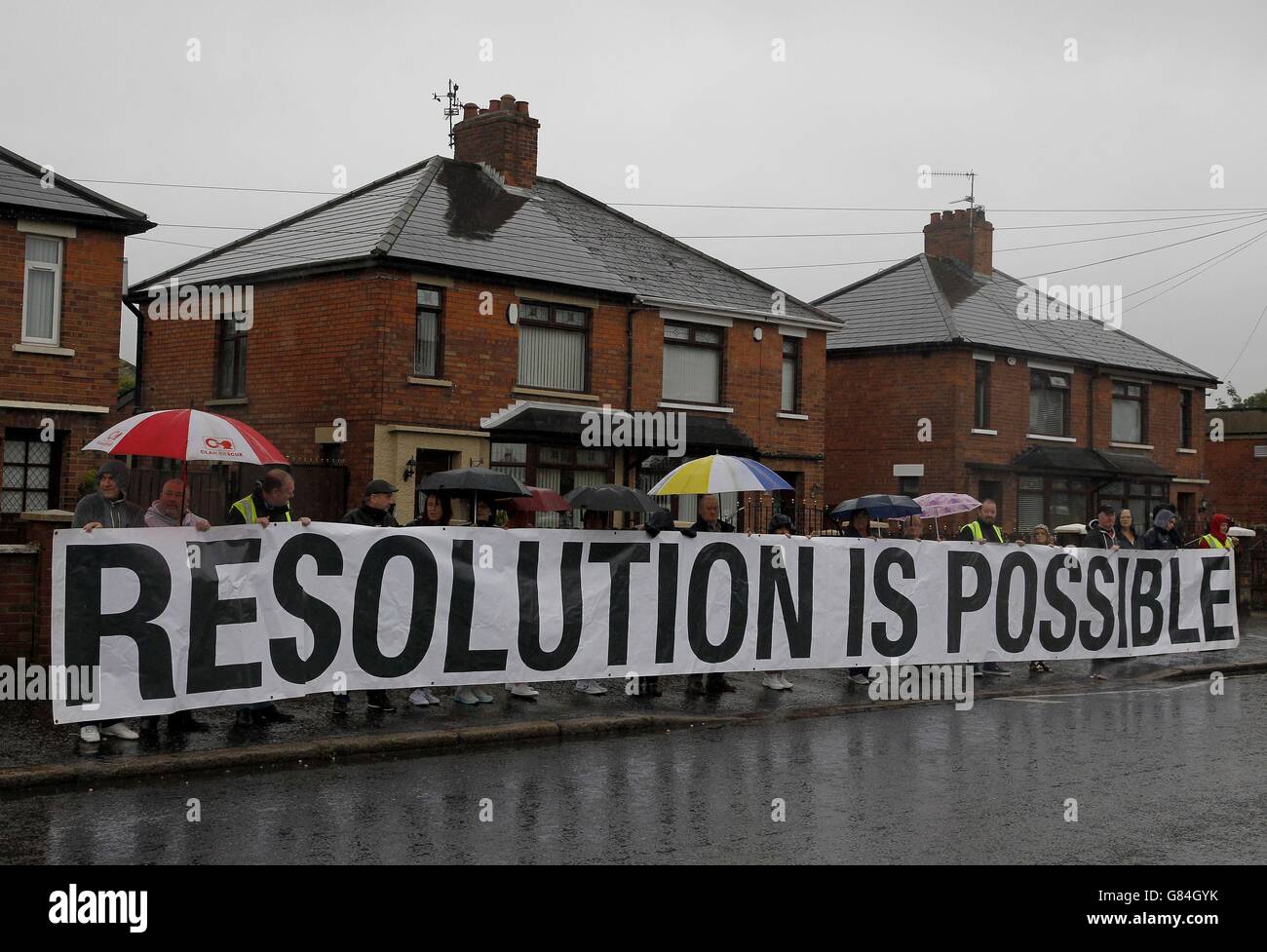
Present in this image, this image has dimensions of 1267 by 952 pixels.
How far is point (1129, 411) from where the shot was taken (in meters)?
39.4

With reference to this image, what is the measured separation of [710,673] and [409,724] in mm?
3777

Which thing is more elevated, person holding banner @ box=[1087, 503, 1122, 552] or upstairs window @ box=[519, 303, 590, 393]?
upstairs window @ box=[519, 303, 590, 393]

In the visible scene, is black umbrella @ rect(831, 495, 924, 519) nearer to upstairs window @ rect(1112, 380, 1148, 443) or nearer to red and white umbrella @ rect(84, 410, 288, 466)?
red and white umbrella @ rect(84, 410, 288, 466)

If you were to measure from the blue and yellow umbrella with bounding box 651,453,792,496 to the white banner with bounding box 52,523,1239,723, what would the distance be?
0.57 metres

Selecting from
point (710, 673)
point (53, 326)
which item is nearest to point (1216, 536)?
point (710, 673)

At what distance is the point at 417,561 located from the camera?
38.5 feet

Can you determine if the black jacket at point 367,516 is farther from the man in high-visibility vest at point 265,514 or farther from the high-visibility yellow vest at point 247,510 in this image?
the high-visibility yellow vest at point 247,510

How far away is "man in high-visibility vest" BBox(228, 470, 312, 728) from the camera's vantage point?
1088 centimetres

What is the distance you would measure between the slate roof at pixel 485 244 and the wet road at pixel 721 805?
1600cm

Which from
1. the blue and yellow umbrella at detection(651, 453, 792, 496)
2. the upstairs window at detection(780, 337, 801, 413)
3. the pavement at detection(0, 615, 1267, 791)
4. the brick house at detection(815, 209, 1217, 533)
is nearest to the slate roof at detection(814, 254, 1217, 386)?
the brick house at detection(815, 209, 1217, 533)

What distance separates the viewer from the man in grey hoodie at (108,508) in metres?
10.3

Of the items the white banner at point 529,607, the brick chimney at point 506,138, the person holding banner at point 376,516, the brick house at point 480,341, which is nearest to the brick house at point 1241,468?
the brick house at point 480,341
